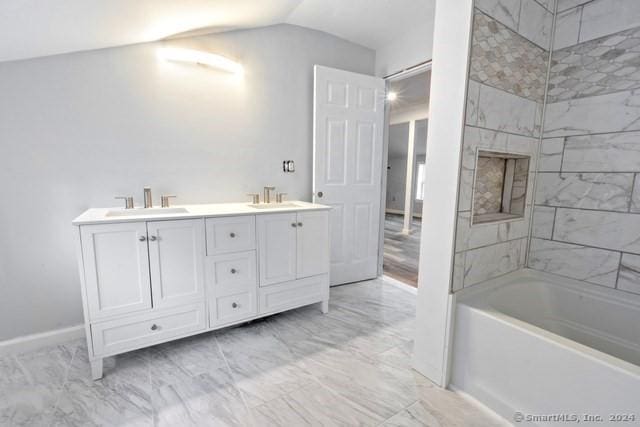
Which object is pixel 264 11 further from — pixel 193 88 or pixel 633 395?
pixel 633 395

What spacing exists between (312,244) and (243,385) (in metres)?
1.03

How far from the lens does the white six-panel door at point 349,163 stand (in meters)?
2.60

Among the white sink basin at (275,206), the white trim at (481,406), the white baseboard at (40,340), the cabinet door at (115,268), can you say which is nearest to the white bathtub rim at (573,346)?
the white trim at (481,406)

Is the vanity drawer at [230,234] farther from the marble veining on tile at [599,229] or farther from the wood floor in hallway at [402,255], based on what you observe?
the marble veining on tile at [599,229]

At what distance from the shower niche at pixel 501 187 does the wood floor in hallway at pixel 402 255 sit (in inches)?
48.1

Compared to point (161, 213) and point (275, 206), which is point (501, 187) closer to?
point (275, 206)

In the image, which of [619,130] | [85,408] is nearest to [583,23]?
[619,130]

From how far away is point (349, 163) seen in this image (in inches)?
109

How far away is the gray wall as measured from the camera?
168 cm

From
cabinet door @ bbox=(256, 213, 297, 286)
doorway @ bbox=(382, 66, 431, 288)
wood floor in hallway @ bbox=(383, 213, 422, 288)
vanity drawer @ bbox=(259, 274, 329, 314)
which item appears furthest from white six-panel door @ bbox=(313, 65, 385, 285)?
cabinet door @ bbox=(256, 213, 297, 286)

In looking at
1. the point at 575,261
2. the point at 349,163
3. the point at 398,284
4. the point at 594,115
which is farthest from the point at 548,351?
the point at 349,163

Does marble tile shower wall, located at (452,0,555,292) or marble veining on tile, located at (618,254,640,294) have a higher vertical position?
marble tile shower wall, located at (452,0,555,292)

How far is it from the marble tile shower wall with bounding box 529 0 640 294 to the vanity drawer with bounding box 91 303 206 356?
231cm

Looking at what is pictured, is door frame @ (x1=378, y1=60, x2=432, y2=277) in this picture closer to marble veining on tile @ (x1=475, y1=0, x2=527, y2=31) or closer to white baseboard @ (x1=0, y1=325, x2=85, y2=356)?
marble veining on tile @ (x1=475, y1=0, x2=527, y2=31)
